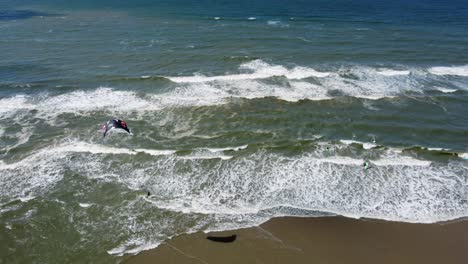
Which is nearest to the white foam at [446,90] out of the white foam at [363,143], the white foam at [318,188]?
the white foam at [318,188]

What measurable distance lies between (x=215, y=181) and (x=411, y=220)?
34.2 ft

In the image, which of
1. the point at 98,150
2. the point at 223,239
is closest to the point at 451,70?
the point at 223,239

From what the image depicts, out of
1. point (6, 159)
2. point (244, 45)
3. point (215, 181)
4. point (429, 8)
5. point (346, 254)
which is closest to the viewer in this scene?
point (346, 254)

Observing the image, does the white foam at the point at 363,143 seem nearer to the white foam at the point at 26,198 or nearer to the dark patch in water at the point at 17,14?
the white foam at the point at 26,198

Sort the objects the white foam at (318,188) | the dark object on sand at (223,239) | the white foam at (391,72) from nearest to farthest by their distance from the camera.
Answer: the dark object on sand at (223,239)
the white foam at (318,188)
the white foam at (391,72)

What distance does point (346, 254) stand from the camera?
15.0 meters

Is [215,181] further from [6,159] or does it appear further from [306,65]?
[306,65]

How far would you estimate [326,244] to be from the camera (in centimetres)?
1544

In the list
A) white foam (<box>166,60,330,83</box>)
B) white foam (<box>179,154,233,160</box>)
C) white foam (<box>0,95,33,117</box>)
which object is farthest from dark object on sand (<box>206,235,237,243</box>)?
white foam (<box>0,95,33,117</box>)

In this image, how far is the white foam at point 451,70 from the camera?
108 feet

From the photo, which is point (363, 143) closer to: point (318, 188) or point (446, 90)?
point (318, 188)

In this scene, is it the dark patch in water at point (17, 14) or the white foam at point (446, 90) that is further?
the dark patch in water at point (17, 14)

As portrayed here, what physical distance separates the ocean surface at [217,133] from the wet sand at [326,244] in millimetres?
654

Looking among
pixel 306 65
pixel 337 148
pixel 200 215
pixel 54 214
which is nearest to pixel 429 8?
pixel 306 65
